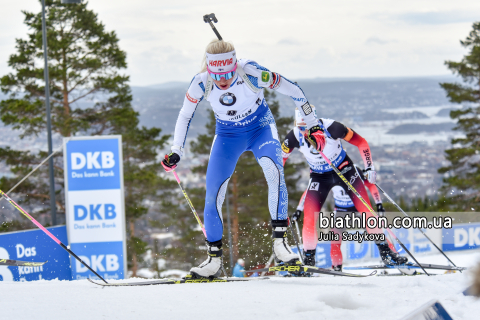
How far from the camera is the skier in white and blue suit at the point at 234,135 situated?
157 inches

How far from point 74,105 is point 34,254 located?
16.2 m

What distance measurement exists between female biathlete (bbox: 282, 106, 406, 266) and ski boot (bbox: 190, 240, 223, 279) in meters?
2.08

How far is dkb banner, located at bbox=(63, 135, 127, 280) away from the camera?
8.67 m

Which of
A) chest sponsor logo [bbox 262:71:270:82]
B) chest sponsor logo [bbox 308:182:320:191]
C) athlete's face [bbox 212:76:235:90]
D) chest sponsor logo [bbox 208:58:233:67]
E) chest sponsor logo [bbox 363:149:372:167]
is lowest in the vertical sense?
chest sponsor logo [bbox 308:182:320:191]

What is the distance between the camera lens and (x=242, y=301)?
9.87 feet

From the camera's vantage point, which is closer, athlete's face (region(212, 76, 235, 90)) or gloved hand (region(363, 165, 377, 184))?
athlete's face (region(212, 76, 235, 90))

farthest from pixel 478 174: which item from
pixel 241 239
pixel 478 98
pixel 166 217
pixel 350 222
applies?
pixel 350 222

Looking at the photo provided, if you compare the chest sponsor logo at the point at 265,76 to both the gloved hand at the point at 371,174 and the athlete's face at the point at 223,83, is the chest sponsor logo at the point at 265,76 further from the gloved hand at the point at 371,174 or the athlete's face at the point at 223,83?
the gloved hand at the point at 371,174

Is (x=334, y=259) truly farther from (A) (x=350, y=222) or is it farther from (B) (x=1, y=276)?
(B) (x=1, y=276)

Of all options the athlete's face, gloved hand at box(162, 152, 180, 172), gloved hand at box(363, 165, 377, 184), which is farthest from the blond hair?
gloved hand at box(363, 165, 377, 184)

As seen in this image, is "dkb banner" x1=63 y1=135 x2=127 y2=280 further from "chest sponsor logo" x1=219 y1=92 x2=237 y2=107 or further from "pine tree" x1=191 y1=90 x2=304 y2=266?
"pine tree" x1=191 y1=90 x2=304 y2=266

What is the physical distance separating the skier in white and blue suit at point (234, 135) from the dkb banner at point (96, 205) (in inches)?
189

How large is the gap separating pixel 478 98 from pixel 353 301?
30.5m

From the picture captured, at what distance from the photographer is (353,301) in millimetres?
2959
